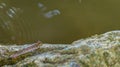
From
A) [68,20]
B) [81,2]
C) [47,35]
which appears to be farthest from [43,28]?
[81,2]

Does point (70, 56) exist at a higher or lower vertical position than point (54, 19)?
lower

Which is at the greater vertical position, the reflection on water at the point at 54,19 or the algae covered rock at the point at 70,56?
the reflection on water at the point at 54,19

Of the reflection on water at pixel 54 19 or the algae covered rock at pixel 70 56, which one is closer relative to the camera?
the algae covered rock at pixel 70 56

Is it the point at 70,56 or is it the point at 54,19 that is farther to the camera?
the point at 54,19

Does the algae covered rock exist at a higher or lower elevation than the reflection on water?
lower

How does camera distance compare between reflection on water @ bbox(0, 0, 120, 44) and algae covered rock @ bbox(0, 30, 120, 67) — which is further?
reflection on water @ bbox(0, 0, 120, 44)
